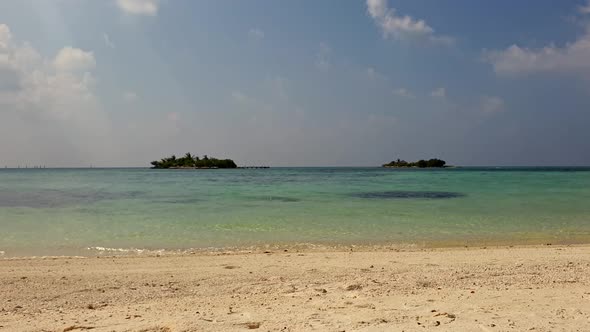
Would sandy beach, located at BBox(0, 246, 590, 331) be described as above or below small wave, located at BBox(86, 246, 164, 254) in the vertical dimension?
above

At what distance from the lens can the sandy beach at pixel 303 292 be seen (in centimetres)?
477

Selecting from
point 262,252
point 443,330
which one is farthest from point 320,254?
point 443,330

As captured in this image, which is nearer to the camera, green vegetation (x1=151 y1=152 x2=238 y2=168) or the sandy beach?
the sandy beach

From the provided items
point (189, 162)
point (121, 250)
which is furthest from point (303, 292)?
point (189, 162)

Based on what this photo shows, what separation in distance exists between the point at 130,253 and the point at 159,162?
149590 millimetres

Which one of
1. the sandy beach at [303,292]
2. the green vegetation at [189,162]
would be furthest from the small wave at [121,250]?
the green vegetation at [189,162]

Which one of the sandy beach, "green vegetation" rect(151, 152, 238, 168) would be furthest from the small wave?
"green vegetation" rect(151, 152, 238, 168)

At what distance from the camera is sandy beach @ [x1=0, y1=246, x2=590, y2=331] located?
4770mm

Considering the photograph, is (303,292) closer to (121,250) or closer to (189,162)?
(121,250)

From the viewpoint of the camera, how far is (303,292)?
20.3 feet

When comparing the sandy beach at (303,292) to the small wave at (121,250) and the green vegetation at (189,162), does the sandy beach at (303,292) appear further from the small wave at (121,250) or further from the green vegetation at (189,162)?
the green vegetation at (189,162)

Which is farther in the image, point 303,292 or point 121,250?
point 121,250

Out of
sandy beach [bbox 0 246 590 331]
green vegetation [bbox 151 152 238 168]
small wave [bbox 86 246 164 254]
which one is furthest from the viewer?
green vegetation [bbox 151 152 238 168]

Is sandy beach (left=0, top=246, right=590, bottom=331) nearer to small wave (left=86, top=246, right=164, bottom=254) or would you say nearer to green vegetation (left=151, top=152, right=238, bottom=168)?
small wave (left=86, top=246, right=164, bottom=254)
